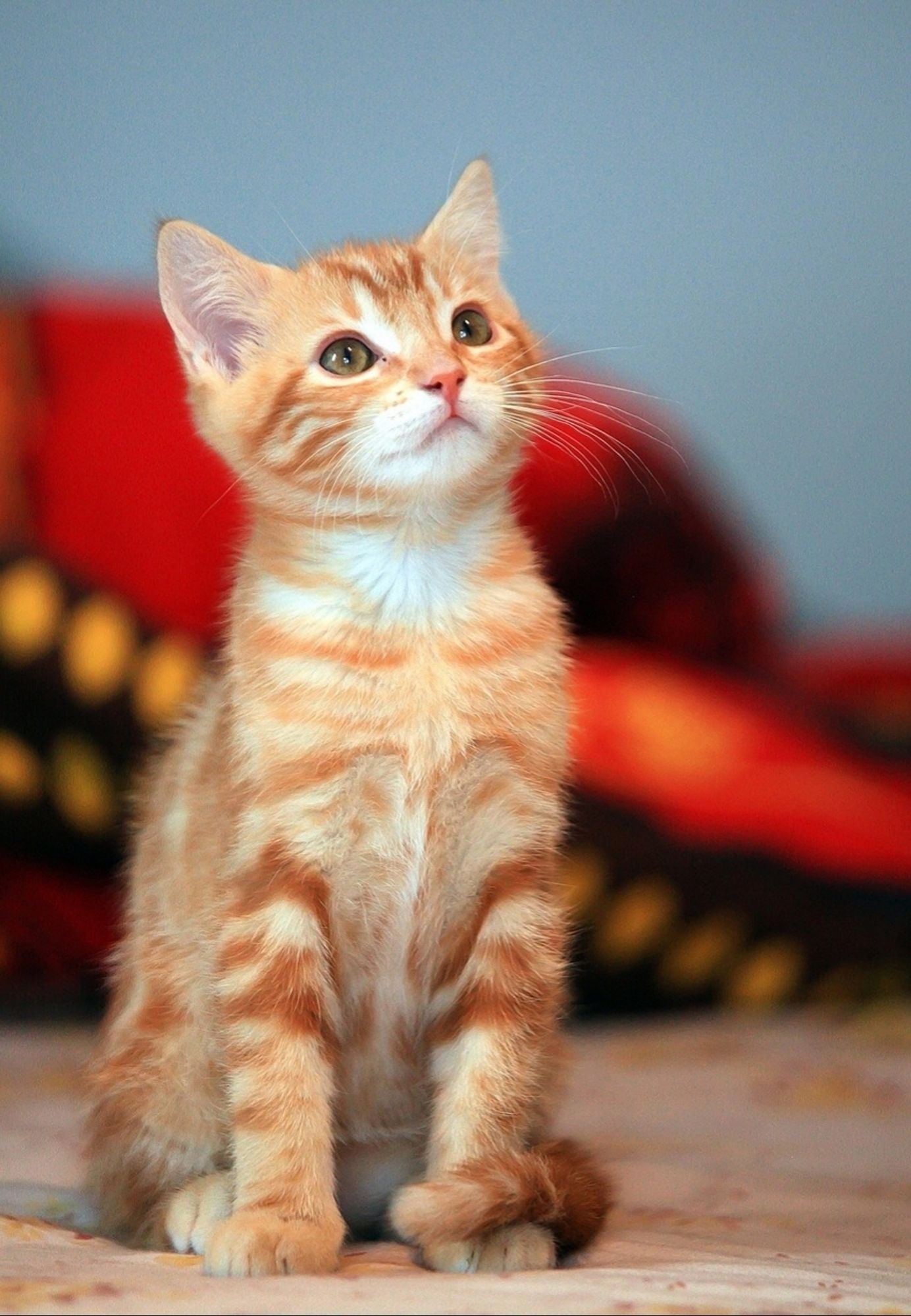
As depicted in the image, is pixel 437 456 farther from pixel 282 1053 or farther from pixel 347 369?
pixel 282 1053

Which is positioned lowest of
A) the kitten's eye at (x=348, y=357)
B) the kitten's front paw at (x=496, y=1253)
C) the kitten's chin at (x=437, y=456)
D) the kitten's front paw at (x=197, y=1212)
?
the kitten's front paw at (x=197, y=1212)

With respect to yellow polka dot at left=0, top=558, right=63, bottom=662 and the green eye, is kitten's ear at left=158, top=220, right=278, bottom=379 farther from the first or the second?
yellow polka dot at left=0, top=558, right=63, bottom=662

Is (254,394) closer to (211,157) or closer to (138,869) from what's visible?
(138,869)

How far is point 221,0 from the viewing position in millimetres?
2883

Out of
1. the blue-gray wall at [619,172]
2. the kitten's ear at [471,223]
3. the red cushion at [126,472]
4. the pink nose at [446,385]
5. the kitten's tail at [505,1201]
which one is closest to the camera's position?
the kitten's tail at [505,1201]

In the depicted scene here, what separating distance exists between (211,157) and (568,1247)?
230 cm

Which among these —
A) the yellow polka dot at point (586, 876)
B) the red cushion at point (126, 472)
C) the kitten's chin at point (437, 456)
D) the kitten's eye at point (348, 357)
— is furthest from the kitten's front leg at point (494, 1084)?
the red cushion at point (126, 472)

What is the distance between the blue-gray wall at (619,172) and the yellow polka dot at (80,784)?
1.10 metres

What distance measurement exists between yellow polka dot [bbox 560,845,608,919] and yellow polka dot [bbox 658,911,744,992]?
0.43 feet

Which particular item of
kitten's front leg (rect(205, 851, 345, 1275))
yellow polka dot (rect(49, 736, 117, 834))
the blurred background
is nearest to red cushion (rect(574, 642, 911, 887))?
the blurred background

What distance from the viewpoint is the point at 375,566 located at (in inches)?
49.5

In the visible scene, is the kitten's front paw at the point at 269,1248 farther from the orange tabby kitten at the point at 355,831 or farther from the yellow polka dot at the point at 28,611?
the yellow polka dot at the point at 28,611

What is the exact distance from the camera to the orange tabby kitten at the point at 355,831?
1112 mm

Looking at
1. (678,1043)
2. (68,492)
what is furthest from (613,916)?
(68,492)
